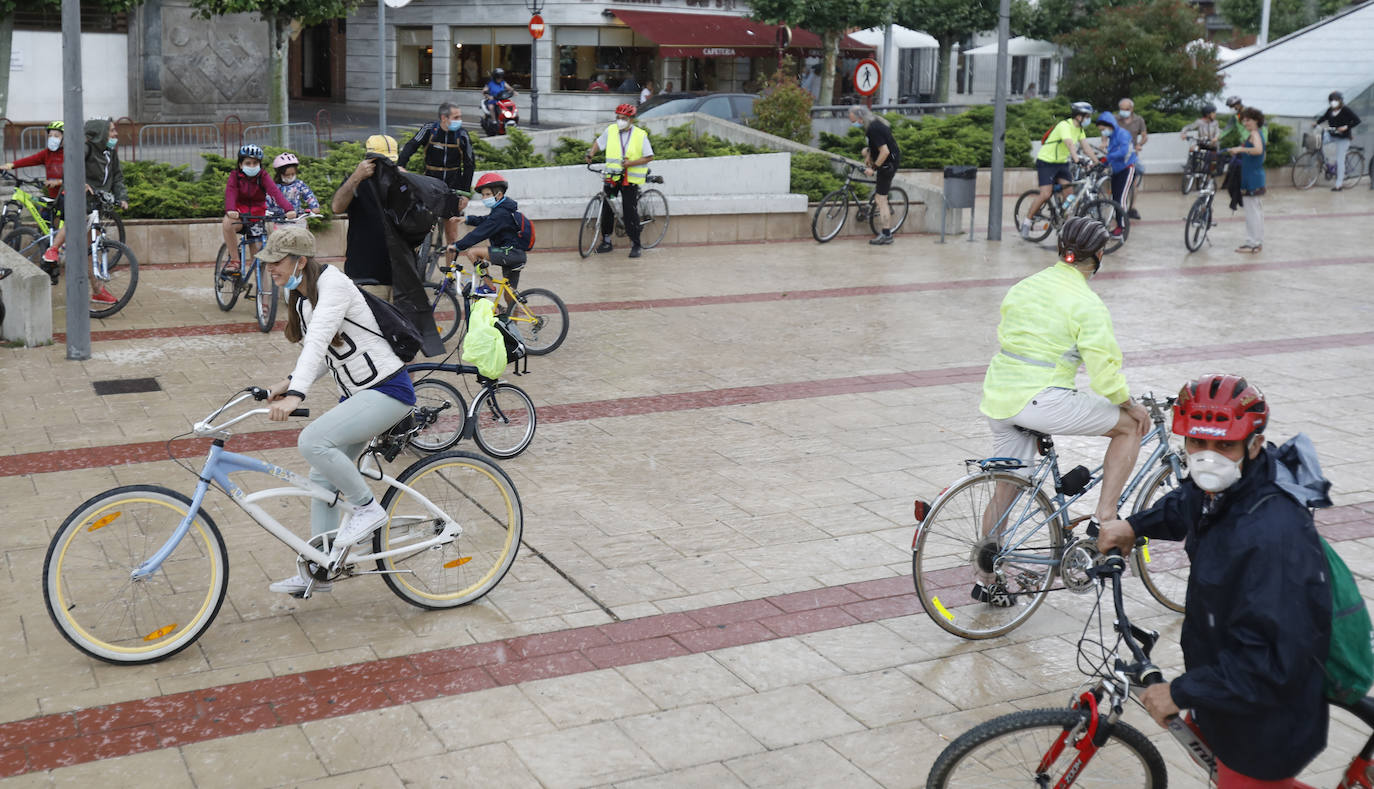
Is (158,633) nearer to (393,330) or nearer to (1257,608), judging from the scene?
(393,330)

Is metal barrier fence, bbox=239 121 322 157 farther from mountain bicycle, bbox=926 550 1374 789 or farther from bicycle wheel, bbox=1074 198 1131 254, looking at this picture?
mountain bicycle, bbox=926 550 1374 789

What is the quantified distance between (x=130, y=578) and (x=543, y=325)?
6.03 metres

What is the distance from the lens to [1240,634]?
320 centimetres

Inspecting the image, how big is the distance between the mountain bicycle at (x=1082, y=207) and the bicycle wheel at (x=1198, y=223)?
807mm

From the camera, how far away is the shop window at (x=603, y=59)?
4391cm

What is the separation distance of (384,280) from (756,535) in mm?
3661

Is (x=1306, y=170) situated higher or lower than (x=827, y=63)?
lower

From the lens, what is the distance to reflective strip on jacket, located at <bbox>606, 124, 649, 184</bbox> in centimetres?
1628

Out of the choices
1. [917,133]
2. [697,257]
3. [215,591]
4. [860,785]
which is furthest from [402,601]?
[917,133]

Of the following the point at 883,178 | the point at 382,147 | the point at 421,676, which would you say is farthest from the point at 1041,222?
the point at 421,676

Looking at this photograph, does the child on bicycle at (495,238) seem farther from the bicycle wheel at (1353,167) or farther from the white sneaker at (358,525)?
the bicycle wheel at (1353,167)

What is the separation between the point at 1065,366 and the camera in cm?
588

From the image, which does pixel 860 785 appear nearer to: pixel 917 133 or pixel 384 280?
pixel 384 280

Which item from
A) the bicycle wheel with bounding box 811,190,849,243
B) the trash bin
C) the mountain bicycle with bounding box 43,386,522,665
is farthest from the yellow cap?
the trash bin
